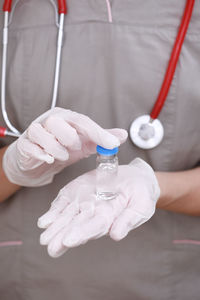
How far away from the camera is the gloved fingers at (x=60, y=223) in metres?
0.72

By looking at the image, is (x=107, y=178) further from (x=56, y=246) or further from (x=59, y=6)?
(x=59, y=6)

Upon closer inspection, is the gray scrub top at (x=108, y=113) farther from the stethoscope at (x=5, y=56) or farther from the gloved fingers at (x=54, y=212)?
the gloved fingers at (x=54, y=212)

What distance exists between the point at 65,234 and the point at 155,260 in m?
0.45

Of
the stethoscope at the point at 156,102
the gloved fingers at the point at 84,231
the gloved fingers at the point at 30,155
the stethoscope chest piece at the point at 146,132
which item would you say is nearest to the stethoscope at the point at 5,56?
the stethoscope at the point at 156,102

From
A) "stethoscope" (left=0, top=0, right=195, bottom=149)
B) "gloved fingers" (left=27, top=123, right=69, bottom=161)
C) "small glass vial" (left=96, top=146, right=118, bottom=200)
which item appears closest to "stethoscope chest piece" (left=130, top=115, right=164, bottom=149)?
"stethoscope" (left=0, top=0, right=195, bottom=149)

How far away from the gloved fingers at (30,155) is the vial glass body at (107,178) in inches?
4.9

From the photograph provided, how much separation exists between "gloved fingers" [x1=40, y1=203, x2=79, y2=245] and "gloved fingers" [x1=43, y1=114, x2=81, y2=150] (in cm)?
13

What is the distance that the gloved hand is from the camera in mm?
714

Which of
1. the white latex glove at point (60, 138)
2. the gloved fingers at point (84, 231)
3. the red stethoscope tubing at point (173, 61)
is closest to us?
the gloved fingers at point (84, 231)

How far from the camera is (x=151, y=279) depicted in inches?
42.9

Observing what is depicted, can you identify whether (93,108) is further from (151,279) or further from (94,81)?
(151,279)

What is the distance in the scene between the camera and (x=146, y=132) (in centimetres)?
96

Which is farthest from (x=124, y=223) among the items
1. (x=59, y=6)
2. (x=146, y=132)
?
(x=59, y=6)

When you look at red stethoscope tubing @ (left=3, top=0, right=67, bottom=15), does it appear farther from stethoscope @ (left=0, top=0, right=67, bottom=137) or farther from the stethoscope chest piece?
the stethoscope chest piece
